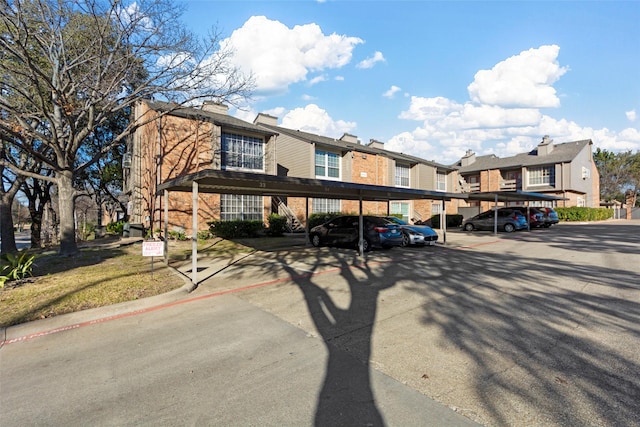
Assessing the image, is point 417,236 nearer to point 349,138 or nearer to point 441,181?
point 349,138

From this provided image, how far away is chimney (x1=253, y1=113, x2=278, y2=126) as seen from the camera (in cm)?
2461

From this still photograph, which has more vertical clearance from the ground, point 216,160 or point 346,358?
point 216,160

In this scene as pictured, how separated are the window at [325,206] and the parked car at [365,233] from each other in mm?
9376

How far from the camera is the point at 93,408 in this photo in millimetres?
2859

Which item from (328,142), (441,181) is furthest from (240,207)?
(441,181)

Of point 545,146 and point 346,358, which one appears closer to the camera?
point 346,358

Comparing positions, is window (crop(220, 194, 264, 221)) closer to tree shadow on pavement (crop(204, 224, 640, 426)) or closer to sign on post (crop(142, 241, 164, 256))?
tree shadow on pavement (crop(204, 224, 640, 426))

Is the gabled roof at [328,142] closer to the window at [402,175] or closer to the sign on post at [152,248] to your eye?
the window at [402,175]

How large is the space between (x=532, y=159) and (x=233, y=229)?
3749 cm

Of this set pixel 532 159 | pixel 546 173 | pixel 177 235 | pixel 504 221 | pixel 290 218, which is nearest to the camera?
pixel 177 235

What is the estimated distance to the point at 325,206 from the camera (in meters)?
23.7

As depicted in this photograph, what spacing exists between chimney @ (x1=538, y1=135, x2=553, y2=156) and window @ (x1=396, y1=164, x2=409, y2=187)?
2017 centimetres

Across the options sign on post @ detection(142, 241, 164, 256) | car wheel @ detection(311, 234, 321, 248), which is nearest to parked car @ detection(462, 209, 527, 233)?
car wheel @ detection(311, 234, 321, 248)

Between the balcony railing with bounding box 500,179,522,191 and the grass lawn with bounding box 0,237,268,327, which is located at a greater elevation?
the balcony railing with bounding box 500,179,522,191
